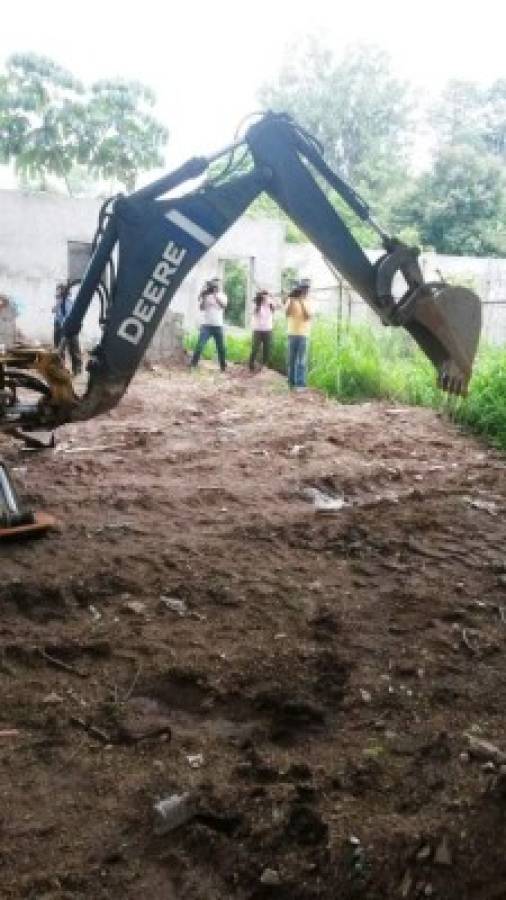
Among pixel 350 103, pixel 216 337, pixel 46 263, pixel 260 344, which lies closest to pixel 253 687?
pixel 260 344

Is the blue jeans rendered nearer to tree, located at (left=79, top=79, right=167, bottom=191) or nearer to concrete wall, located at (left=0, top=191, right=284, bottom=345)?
concrete wall, located at (left=0, top=191, right=284, bottom=345)

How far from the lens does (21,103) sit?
1802 cm

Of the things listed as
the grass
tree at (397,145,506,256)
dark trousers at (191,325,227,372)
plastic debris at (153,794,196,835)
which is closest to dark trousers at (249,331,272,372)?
the grass

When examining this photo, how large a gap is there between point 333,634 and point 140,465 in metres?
3.31

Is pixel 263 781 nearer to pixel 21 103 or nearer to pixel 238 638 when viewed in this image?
pixel 238 638

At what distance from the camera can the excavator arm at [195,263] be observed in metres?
4.55

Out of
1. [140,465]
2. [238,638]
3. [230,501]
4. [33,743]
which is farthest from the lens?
[140,465]

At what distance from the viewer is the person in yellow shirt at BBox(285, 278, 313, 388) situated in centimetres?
1055

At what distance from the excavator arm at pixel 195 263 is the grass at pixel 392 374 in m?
2.95

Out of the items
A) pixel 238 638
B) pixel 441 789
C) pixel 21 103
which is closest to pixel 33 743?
pixel 238 638

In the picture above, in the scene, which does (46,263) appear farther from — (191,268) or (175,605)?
(175,605)

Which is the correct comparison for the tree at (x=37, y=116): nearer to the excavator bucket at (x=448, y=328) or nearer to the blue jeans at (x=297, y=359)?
the blue jeans at (x=297, y=359)

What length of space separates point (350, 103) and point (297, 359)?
81.0 ft

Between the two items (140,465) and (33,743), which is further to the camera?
(140,465)
